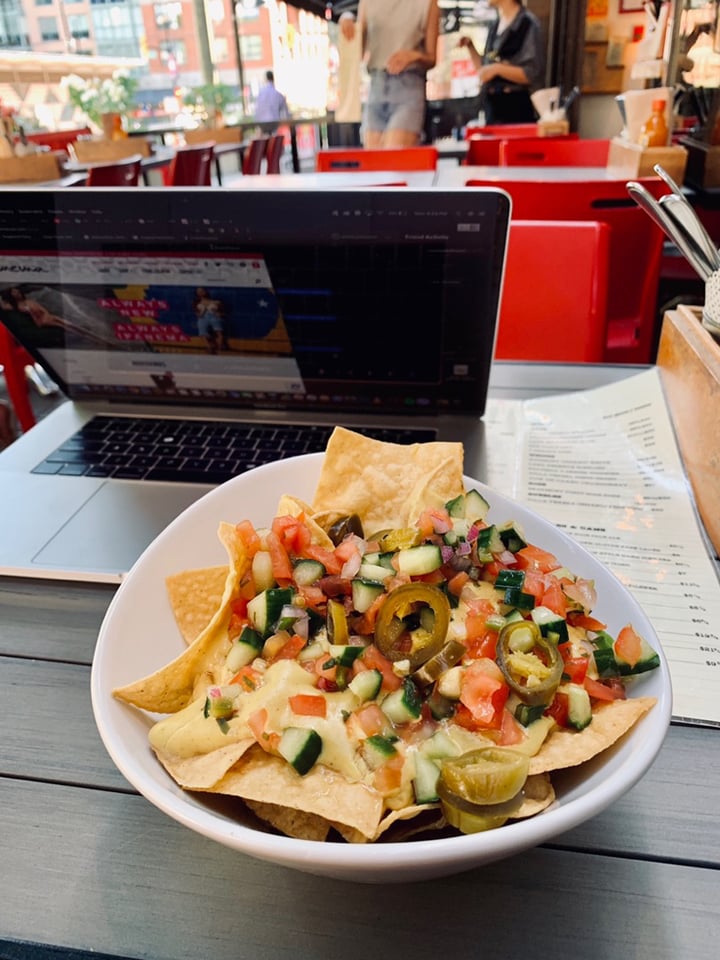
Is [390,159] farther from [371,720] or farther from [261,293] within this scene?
[371,720]

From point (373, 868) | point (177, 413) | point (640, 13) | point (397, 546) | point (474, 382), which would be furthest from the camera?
point (640, 13)

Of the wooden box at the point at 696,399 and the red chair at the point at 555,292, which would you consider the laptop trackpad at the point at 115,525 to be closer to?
the wooden box at the point at 696,399

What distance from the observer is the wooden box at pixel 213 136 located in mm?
6680

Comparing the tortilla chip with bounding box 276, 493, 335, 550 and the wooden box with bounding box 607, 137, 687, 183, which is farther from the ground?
the wooden box with bounding box 607, 137, 687, 183

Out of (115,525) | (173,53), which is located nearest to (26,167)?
(115,525)

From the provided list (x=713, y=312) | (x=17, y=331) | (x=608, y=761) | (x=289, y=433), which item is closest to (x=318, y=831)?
(x=608, y=761)

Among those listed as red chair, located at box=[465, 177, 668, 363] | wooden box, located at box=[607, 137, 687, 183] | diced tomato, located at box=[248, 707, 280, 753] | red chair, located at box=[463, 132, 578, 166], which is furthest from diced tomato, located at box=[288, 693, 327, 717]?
red chair, located at box=[463, 132, 578, 166]

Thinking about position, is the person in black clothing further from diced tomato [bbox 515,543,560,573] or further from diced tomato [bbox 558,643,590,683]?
diced tomato [bbox 558,643,590,683]

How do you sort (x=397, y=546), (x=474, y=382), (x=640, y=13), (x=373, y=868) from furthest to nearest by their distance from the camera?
(x=640, y=13), (x=474, y=382), (x=397, y=546), (x=373, y=868)

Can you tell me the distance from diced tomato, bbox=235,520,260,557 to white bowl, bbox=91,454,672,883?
6 cm

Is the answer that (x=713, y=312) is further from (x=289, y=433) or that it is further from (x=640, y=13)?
(x=640, y=13)

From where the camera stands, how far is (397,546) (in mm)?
667

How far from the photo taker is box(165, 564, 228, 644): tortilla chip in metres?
0.64

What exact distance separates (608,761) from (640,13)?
7891mm
